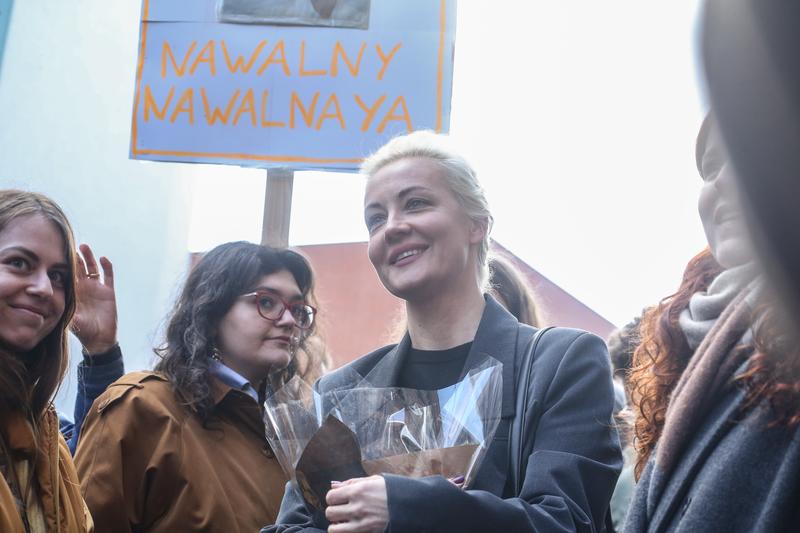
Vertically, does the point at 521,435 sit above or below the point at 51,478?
above

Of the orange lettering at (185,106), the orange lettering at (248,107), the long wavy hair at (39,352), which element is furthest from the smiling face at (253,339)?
the orange lettering at (185,106)

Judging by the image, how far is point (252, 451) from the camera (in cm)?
264

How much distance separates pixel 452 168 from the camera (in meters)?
2.28

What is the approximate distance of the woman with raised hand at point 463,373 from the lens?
5.00ft

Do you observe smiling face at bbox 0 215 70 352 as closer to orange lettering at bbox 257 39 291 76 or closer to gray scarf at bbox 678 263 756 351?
orange lettering at bbox 257 39 291 76

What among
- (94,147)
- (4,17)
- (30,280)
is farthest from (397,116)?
(94,147)

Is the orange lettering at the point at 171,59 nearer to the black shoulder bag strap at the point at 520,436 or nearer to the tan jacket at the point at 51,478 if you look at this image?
the tan jacket at the point at 51,478

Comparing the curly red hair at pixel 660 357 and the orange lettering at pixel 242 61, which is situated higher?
the orange lettering at pixel 242 61

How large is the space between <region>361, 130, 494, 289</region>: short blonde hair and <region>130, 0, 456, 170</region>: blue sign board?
0.73 meters

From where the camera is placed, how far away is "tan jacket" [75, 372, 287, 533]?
7.73ft

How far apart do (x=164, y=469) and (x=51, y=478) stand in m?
0.34

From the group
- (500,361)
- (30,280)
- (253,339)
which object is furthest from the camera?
(253,339)

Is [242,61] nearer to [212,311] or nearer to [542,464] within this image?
[212,311]

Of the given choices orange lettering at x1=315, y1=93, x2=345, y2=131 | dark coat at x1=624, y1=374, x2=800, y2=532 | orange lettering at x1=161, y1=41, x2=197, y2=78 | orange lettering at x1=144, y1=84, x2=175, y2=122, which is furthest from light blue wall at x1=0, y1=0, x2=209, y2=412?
dark coat at x1=624, y1=374, x2=800, y2=532
